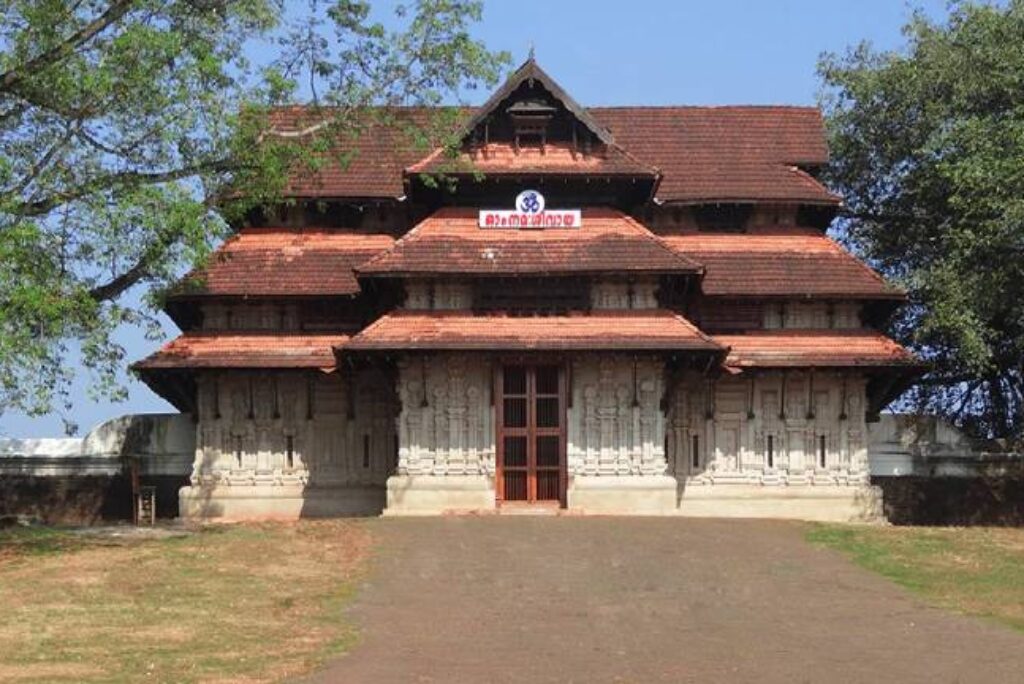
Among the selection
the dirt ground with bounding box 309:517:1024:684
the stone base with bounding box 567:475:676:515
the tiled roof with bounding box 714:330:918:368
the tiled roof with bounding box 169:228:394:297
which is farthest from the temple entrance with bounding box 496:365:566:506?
the tiled roof with bounding box 169:228:394:297

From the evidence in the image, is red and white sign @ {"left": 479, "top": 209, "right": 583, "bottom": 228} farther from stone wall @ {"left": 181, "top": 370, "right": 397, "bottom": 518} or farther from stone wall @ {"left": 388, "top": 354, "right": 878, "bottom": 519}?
stone wall @ {"left": 181, "top": 370, "right": 397, "bottom": 518}

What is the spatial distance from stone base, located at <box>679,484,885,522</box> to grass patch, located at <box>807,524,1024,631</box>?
2.55 meters

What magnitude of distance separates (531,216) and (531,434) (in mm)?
4788

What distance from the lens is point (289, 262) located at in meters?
33.0

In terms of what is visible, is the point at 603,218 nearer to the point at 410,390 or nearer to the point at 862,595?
the point at 410,390

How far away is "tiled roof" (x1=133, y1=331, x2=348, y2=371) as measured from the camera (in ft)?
102

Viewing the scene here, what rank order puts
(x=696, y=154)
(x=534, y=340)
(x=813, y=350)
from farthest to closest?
(x=696, y=154) → (x=813, y=350) → (x=534, y=340)

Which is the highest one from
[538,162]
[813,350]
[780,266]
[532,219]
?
[538,162]

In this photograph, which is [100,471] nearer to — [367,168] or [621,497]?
[367,168]

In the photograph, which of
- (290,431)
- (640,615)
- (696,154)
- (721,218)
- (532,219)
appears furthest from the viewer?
(696,154)

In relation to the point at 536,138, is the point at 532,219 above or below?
below

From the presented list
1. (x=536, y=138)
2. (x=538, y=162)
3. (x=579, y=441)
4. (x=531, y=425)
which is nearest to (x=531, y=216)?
(x=538, y=162)

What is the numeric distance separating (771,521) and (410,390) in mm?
7907

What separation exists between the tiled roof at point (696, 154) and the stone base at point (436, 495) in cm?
697
